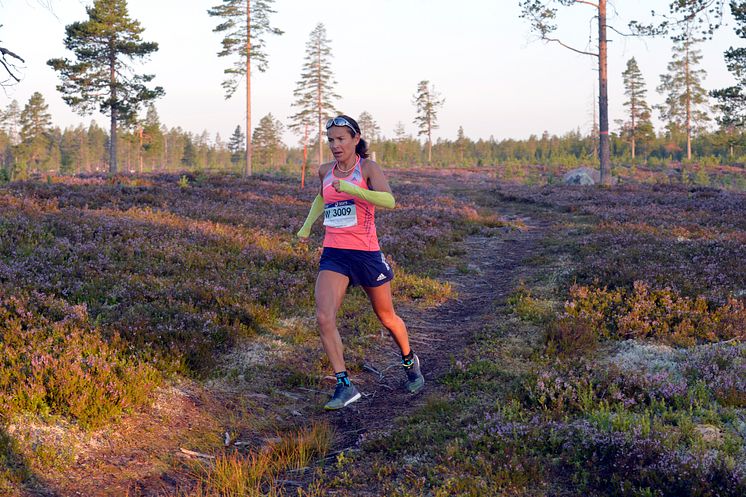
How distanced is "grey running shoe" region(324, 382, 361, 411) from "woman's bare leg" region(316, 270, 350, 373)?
0.20 meters

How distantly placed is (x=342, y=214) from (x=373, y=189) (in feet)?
1.33

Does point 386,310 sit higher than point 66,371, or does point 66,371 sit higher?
point 386,310

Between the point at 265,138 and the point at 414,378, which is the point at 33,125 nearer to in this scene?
the point at 265,138

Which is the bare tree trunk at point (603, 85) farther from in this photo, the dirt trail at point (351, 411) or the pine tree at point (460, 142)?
the pine tree at point (460, 142)

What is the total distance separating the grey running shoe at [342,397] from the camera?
17.9 feet

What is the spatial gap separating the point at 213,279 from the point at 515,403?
5.57 m

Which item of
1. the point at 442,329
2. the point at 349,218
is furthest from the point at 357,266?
the point at 442,329

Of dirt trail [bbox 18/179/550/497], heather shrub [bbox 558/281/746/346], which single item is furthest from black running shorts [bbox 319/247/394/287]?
heather shrub [bbox 558/281/746/346]

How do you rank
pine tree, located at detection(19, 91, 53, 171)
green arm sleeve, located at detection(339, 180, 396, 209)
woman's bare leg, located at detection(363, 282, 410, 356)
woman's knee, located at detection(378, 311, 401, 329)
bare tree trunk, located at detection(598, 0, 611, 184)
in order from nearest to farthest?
green arm sleeve, located at detection(339, 180, 396, 209), woman's bare leg, located at detection(363, 282, 410, 356), woman's knee, located at detection(378, 311, 401, 329), bare tree trunk, located at detection(598, 0, 611, 184), pine tree, located at detection(19, 91, 53, 171)

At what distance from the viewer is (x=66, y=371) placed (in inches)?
195

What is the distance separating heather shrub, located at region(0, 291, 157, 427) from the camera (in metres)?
4.73

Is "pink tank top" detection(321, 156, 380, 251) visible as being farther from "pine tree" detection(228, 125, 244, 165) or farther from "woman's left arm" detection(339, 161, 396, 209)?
"pine tree" detection(228, 125, 244, 165)

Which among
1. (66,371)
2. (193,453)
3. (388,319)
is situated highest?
(388,319)

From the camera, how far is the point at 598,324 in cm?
728
